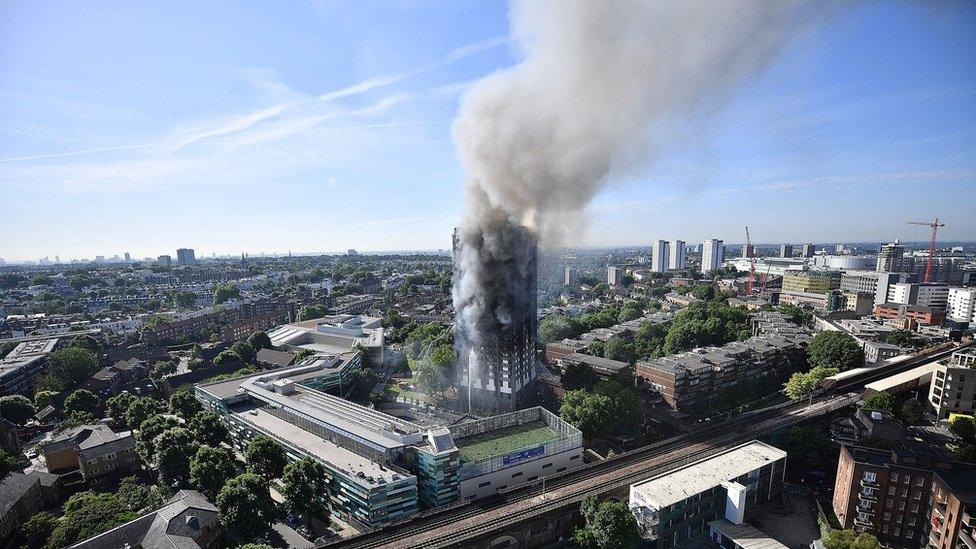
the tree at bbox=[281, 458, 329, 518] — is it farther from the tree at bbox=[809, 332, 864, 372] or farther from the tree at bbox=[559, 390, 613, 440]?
the tree at bbox=[809, 332, 864, 372]

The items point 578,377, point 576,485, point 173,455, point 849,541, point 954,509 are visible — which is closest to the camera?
point 849,541

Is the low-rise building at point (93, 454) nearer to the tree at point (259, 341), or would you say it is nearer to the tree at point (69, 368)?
the tree at point (69, 368)

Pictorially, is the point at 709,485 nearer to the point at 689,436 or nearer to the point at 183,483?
the point at 689,436

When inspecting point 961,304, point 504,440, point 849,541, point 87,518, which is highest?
point 961,304

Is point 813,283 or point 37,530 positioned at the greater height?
point 813,283

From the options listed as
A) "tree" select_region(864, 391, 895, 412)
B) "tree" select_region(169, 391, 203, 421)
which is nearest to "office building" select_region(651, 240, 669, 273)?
"tree" select_region(864, 391, 895, 412)

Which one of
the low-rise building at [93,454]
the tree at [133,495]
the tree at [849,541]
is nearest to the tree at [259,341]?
the low-rise building at [93,454]

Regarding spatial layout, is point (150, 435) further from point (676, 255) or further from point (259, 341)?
point (676, 255)

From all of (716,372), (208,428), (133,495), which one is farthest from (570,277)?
(133,495)
